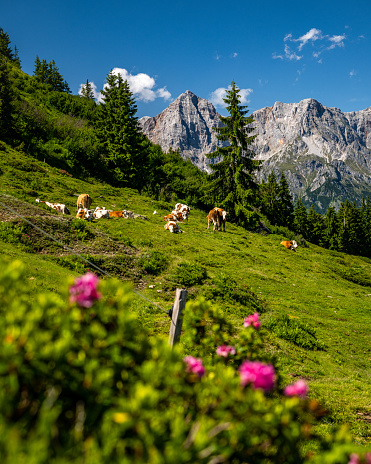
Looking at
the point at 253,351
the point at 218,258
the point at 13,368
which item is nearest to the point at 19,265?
the point at 13,368

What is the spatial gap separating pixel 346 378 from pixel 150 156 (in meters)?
37.8

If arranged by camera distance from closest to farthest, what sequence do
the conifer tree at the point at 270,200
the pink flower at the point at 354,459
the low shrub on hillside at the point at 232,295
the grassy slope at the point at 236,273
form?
the pink flower at the point at 354,459, the grassy slope at the point at 236,273, the low shrub on hillside at the point at 232,295, the conifer tree at the point at 270,200

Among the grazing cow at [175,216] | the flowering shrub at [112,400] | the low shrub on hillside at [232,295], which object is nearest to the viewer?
the flowering shrub at [112,400]

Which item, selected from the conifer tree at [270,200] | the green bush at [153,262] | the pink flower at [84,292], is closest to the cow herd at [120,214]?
the green bush at [153,262]

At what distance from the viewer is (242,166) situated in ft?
→ 116

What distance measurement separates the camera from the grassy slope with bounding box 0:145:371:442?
785cm

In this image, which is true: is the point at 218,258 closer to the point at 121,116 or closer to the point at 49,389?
the point at 49,389

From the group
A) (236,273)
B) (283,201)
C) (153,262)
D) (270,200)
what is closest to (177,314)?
(153,262)

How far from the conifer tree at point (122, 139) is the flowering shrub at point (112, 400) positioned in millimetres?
34483

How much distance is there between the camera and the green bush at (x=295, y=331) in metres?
9.49

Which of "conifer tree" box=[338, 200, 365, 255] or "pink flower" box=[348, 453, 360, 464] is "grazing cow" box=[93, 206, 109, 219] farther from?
"conifer tree" box=[338, 200, 365, 255]

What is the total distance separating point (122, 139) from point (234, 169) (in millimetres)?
15837

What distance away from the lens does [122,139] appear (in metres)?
36.7

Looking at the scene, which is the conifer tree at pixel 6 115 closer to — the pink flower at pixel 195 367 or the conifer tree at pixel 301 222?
the pink flower at pixel 195 367
